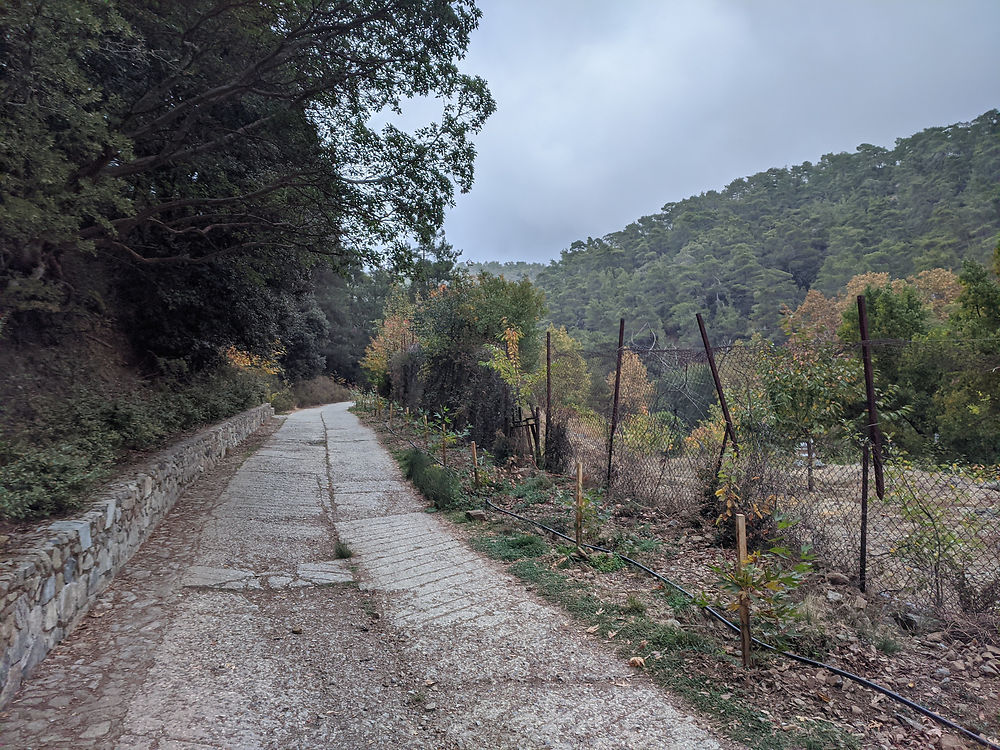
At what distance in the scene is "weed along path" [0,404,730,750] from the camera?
94.9 inches

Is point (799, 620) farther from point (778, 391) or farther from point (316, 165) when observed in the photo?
point (316, 165)

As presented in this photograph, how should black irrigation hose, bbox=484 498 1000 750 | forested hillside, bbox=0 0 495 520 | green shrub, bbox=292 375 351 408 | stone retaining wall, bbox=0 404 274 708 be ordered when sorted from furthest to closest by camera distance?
green shrub, bbox=292 375 351 408
forested hillside, bbox=0 0 495 520
stone retaining wall, bbox=0 404 274 708
black irrigation hose, bbox=484 498 1000 750

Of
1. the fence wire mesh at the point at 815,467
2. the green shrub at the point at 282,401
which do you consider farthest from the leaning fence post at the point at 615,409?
the green shrub at the point at 282,401

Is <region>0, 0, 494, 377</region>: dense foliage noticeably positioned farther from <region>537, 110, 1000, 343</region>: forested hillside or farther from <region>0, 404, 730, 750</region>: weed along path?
<region>537, 110, 1000, 343</region>: forested hillside

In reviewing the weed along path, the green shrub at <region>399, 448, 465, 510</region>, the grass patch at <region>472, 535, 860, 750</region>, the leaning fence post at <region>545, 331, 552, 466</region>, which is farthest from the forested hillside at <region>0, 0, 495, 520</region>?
the grass patch at <region>472, 535, 860, 750</region>

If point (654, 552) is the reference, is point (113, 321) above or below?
above

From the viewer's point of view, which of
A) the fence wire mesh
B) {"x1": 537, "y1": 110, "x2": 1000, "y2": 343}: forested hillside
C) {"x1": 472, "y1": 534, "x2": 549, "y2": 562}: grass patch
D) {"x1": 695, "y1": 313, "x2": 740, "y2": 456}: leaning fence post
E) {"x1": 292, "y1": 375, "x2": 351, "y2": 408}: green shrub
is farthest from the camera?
{"x1": 537, "y1": 110, "x2": 1000, "y2": 343}: forested hillside

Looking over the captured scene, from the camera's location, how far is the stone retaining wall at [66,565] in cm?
256

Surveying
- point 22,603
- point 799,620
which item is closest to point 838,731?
point 799,620

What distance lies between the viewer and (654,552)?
15.1 feet

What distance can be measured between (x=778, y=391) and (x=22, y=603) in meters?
5.44

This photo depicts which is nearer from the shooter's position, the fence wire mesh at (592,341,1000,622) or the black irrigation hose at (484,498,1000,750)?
the black irrigation hose at (484,498,1000,750)

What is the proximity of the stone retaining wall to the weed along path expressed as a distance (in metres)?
0.12

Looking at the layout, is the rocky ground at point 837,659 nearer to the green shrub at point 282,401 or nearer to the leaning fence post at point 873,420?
the leaning fence post at point 873,420
